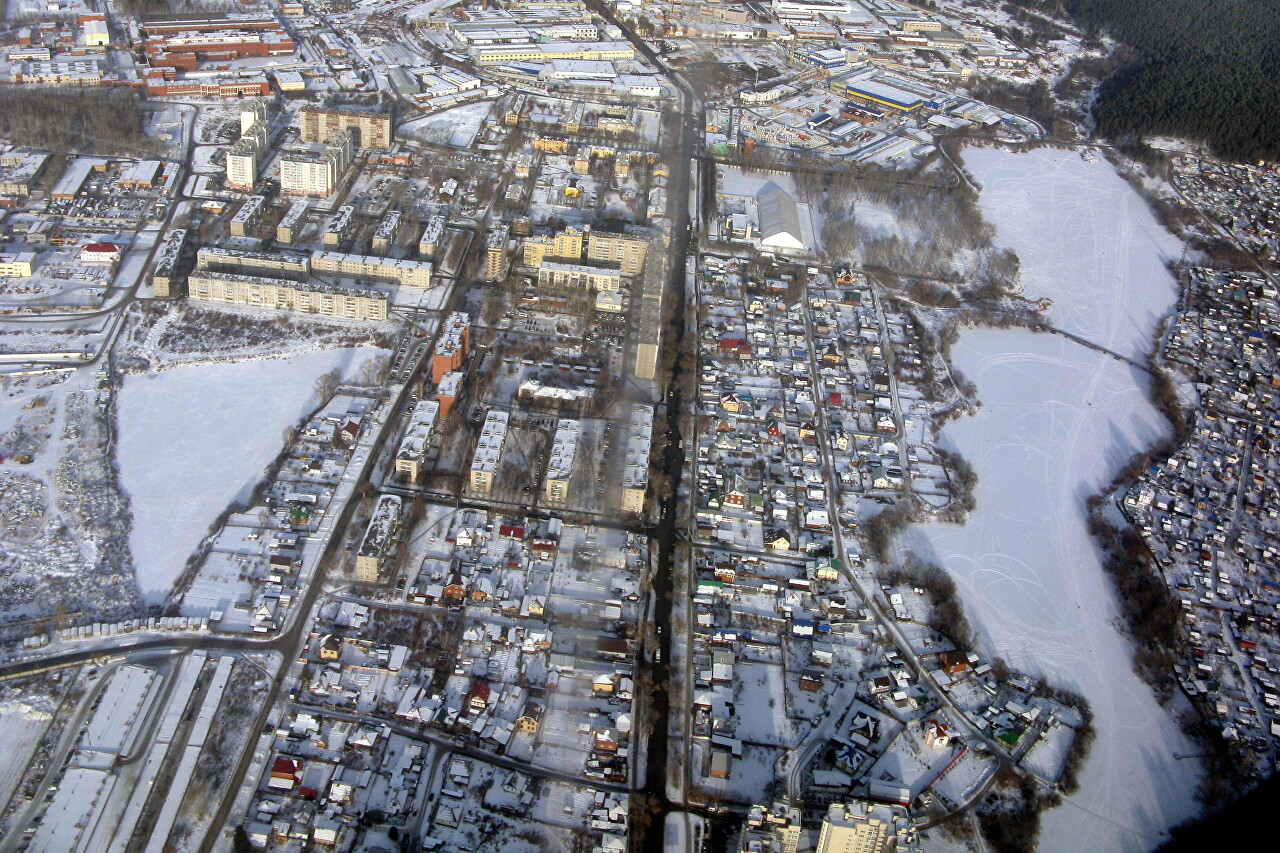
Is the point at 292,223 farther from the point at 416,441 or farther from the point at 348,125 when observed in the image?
the point at 416,441

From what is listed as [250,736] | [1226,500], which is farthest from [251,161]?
[1226,500]

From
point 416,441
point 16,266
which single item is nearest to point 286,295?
point 16,266

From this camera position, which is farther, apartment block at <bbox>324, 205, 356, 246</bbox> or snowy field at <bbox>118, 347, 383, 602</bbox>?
apartment block at <bbox>324, 205, 356, 246</bbox>

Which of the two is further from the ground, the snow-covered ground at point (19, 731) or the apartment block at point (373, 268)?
Answer: the apartment block at point (373, 268)

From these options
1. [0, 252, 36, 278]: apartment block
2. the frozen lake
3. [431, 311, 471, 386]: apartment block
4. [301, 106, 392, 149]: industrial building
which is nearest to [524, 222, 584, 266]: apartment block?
[431, 311, 471, 386]: apartment block

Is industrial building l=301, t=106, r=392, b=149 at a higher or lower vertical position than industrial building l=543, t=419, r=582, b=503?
higher

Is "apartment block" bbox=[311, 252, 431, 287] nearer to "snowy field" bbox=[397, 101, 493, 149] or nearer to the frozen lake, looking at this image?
"snowy field" bbox=[397, 101, 493, 149]

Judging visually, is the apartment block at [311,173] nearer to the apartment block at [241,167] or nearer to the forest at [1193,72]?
the apartment block at [241,167]

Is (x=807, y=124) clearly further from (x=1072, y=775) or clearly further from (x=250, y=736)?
(x=250, y=736)

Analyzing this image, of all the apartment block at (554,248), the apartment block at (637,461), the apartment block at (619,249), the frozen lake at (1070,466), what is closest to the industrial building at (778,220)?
the apartment block at (619,249)
